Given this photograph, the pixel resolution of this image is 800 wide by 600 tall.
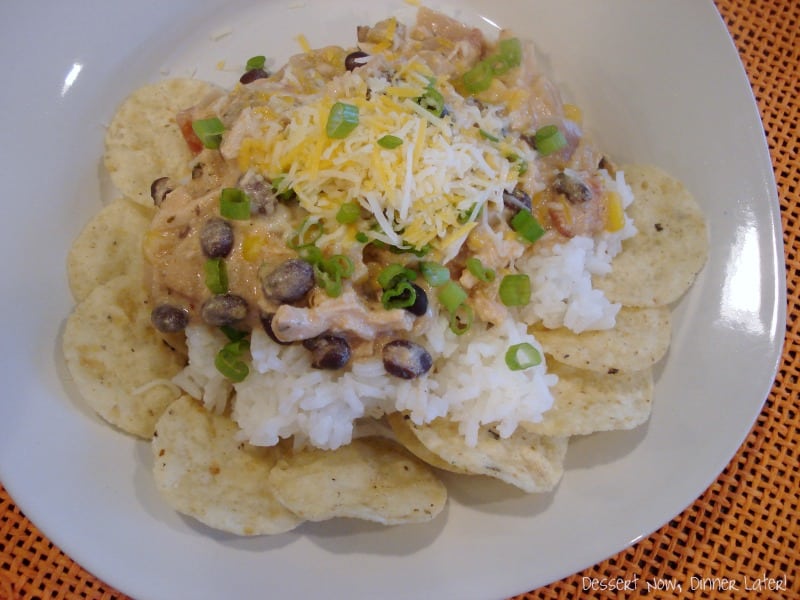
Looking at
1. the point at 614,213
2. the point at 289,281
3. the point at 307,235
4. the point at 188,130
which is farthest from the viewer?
the point at 188,130

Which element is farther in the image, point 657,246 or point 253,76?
point 253,76

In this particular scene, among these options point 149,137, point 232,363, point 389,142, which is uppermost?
point 389,142

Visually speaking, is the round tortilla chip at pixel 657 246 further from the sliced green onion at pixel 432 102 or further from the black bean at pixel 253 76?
the black bean at pixel 253 76

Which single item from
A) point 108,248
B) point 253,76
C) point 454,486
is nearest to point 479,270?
point 454,486

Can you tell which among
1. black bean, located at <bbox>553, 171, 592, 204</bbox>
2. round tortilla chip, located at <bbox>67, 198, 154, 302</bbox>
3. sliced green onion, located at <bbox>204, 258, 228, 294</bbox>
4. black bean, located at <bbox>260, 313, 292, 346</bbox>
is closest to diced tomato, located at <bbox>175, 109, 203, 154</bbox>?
round tortilla chip, located at <bbox>67, 198, 154, 302</bbox>

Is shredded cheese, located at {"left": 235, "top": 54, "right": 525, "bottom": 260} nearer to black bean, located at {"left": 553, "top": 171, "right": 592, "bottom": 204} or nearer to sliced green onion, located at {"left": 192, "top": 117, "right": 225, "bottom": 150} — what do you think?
sliced green onion, located at {"left": 192, "top": 117, "right": 225, "bottom": 150}

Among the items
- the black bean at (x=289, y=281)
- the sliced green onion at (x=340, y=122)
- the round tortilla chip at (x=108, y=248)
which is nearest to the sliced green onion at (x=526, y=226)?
the sliced green onion at (x=340, y=122)

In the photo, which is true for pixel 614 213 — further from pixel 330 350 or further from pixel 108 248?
A: pixel 108 248
